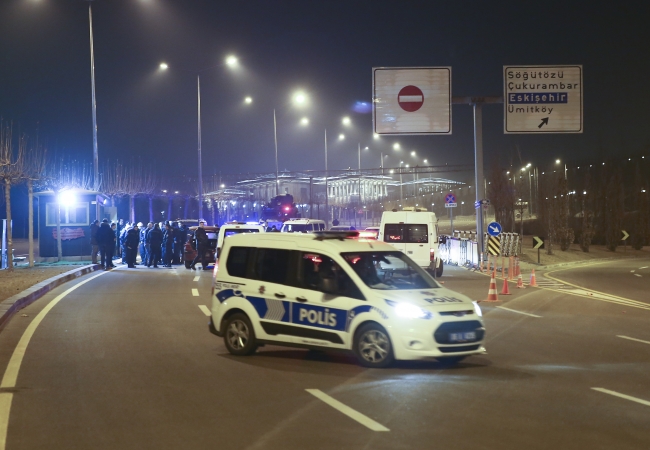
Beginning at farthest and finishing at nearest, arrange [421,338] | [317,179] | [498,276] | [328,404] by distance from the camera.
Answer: [317,179]
[498,276]
[421,338]
[328,404]

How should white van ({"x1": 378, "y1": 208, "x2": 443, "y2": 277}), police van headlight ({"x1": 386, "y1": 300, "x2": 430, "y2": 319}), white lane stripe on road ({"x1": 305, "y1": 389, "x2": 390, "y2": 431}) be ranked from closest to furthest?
white lane stripe on road ({"x1": 305, "y1": 389, "x2": 390, "y2": 431})
police van headlight ({"x1": 386, "y1": 300, "x2": 430, "y2": 319})
white van ({"x1": 378, "y1": 208, "x2": 443, "y2": 277})

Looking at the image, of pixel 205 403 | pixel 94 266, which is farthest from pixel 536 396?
pixel 94 266

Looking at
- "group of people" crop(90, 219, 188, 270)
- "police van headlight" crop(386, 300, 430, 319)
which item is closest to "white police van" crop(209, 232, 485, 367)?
"police van headlight" crop(386, 300, 430, 319)

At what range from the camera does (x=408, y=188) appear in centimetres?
12006

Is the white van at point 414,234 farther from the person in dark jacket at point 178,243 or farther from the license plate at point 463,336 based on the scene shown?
the license plate at point 463,336

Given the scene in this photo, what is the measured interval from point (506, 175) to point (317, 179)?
39.6 metres

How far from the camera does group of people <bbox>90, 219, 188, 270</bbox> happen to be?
99.5 feet

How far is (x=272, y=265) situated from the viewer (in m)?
11.4

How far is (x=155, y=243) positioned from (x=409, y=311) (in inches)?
924

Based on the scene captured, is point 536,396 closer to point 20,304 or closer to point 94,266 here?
point 20,304

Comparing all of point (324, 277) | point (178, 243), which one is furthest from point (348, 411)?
point (178, 243)

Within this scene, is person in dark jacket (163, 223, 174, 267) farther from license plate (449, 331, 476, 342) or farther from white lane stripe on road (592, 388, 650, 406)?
white lane stripe on road (592, 388, 650, 406)

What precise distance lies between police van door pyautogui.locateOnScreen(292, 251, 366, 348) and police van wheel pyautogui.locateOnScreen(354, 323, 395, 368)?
0.20 metres

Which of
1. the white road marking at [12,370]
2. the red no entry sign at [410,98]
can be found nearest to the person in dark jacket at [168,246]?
the red no entry sign at [410,98]
